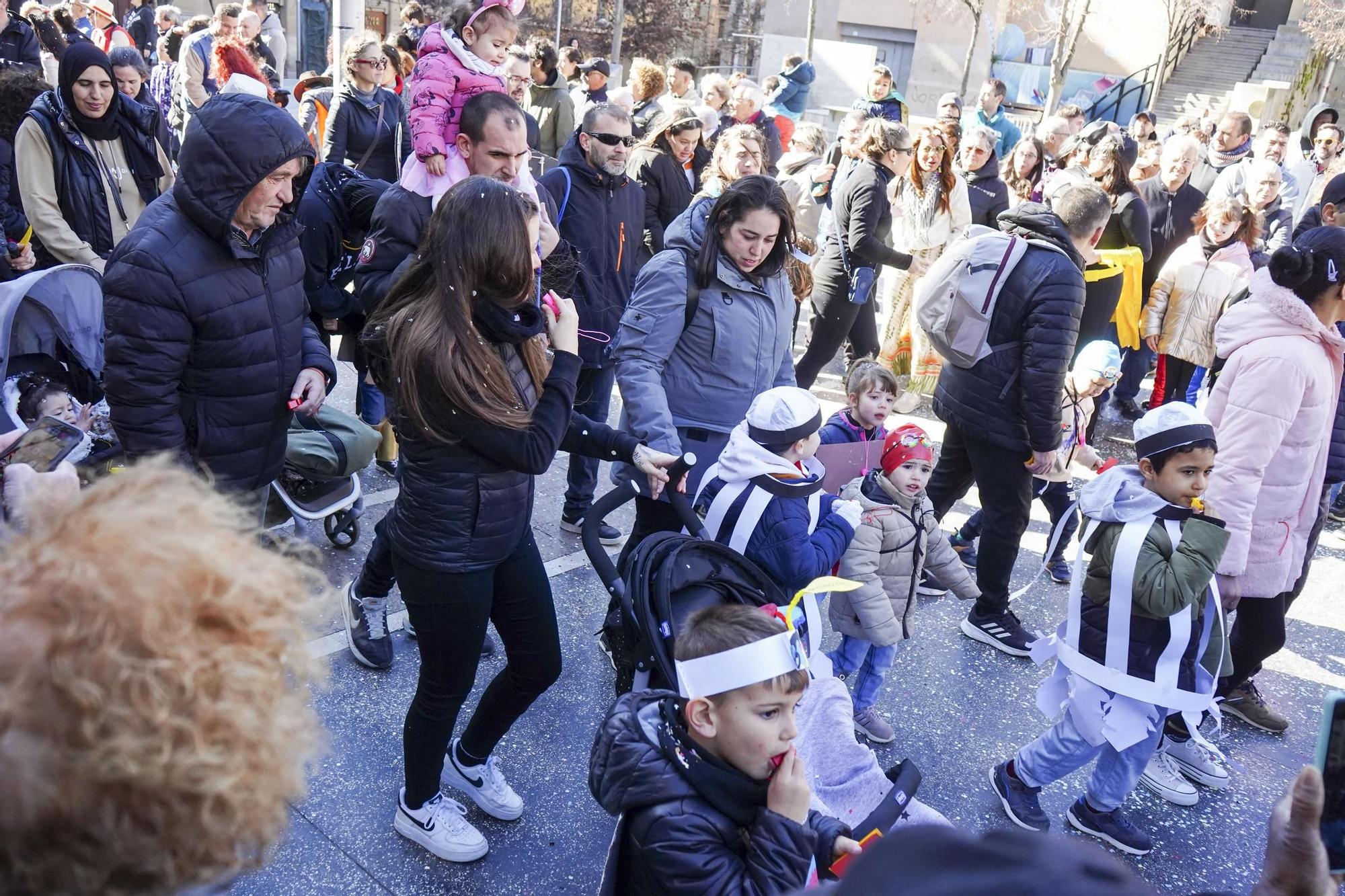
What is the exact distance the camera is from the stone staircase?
88.2ft

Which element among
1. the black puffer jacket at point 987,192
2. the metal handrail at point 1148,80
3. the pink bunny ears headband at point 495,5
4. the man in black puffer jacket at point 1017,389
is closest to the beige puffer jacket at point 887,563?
the man in black puffer jacket at point 1017,389

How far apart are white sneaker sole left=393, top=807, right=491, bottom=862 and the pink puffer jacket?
115 inches

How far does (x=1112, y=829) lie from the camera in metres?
3.38

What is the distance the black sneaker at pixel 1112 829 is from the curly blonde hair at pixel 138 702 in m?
3.12

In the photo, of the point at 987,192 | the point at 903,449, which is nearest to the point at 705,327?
the point at 903,449

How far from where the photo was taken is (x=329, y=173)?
4531mm

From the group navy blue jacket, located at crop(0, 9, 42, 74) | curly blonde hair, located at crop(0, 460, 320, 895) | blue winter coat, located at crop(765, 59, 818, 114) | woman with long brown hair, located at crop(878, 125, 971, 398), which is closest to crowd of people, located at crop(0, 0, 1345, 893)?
curly blonde hair, located at crop(0, 460, 320, 895)

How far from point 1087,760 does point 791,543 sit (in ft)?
4.44

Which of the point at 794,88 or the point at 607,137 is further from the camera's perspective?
the point at 794,88

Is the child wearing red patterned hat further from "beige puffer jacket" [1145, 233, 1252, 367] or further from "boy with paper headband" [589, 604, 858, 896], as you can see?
"beige puffer jacket" [1145, 233, 1252, 367]

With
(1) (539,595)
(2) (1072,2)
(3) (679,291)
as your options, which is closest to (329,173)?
(3) (679,291)

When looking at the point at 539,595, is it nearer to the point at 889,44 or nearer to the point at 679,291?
the point at 679,291

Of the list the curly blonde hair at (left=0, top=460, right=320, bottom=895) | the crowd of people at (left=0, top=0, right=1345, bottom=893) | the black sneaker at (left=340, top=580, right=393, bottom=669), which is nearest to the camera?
the curly blonde hair at (left=0, top=460, right=320, bottom=895)

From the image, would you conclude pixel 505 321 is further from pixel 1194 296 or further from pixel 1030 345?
pixel 1194 296
